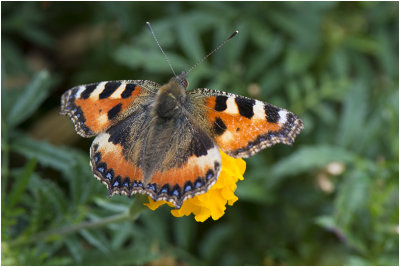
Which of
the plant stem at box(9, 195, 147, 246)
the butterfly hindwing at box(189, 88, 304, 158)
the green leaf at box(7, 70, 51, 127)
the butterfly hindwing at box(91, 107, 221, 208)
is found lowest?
the plant stem at box(9, 195, 147, 246)

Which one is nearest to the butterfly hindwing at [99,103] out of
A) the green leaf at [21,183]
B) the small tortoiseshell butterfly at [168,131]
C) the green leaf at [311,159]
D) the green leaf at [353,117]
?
the small tortoiseshell butterfly at [168,131]

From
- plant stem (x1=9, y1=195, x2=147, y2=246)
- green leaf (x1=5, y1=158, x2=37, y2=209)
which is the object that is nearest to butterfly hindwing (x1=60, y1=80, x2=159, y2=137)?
plant stem (x1=9, y1=195, x2=147, y2=246)

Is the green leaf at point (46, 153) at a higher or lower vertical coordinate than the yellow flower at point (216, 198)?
lower

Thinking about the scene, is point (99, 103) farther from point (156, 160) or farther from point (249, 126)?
point (249, 126)

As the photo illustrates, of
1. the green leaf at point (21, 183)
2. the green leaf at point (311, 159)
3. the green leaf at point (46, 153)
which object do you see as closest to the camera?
the green leaf at point (21, 183)

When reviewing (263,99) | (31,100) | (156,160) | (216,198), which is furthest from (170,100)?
(263,99)

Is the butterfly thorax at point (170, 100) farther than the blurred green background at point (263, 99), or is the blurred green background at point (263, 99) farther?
the blurred green background at point (263, 99)

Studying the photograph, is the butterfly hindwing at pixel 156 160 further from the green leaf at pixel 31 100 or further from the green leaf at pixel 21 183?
the green leaf at pixel 31 100

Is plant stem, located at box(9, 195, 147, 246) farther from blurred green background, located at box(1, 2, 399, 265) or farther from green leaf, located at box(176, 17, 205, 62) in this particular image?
green leaf, located at box(176, 17, 205, 62)

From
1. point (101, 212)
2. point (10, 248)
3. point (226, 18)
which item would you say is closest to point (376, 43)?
point (226, 18)

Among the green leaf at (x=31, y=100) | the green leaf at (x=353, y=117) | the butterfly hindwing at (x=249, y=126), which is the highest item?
the butterfly hindwing at (x=249, y=126)
